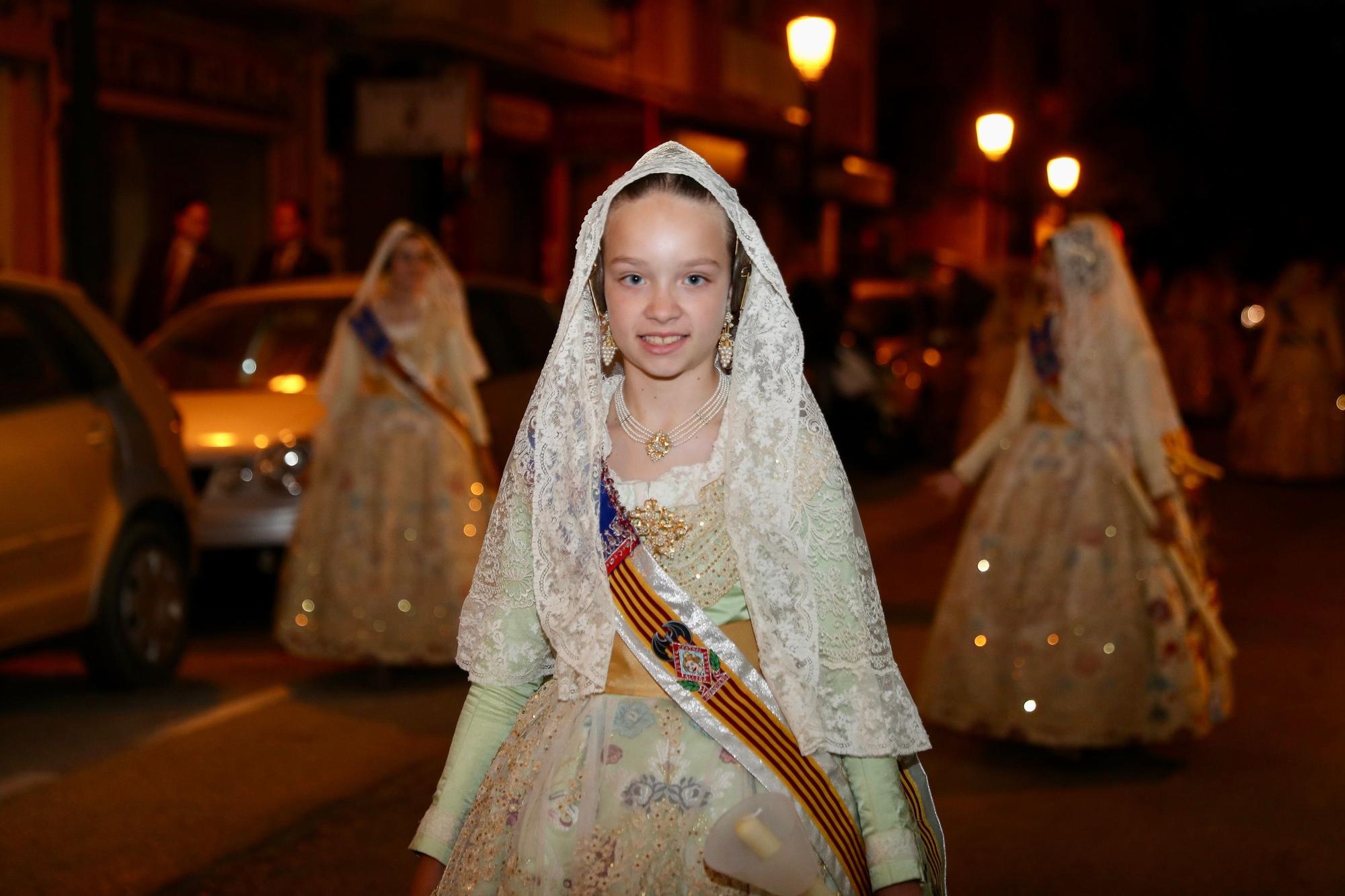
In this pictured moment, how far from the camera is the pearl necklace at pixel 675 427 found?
9.41 feet

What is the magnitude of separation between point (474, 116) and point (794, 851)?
18.2 metres

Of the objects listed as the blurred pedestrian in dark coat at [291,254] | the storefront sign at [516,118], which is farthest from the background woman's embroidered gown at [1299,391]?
the blurred pedestrian in dark coat at [291,254]

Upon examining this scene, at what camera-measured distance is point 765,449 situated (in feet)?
9.04

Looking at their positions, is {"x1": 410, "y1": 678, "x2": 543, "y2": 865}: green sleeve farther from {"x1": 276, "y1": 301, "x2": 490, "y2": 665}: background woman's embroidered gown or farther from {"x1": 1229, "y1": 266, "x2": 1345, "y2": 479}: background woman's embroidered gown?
{"x1": 1229, "y1": 266, "x2": 1345, "y2": 479}: background woman's embroidered gown

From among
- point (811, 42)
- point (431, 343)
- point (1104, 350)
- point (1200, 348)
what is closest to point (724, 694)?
point (1104, 350)

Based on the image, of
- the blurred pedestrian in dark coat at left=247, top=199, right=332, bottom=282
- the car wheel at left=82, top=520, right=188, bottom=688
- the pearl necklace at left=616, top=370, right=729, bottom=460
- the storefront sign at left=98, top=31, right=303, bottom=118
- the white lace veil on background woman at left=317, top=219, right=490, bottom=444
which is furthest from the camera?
the storefront sign at left=98, top=31, right=303, bottom=118

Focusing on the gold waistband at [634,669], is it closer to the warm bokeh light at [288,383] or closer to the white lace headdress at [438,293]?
the white lace headdress at [438,293]

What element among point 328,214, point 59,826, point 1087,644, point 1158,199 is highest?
point 1158,199

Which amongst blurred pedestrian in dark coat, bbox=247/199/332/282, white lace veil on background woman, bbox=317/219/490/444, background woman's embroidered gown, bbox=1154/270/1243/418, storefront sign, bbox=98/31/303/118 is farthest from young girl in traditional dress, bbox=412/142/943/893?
background woman's embroidered gown, bbox=1154/270/1243/418

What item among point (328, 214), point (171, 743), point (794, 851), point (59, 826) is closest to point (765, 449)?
point (794, 851)

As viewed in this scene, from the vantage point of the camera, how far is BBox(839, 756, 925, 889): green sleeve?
2633 millimetres

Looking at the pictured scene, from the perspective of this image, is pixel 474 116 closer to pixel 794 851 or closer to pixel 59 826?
pixel 59 826

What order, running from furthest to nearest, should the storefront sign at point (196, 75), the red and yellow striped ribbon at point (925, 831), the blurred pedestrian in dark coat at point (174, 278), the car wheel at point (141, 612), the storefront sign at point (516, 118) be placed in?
the storefront sign at point (516, 118)
the storefront sign at point (196, 75)
the blurred pedestrian in dark coat at point (174, 278)
the car wheel at point (141, 612)
the red and yellow striped ribbon at point (925, 831)

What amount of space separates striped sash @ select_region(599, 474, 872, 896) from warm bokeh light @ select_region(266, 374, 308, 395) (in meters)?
7.37
